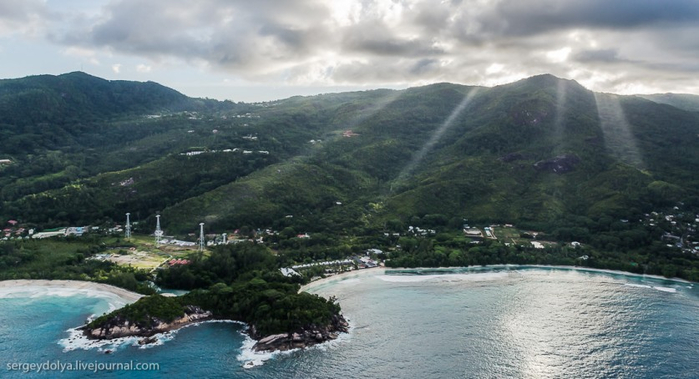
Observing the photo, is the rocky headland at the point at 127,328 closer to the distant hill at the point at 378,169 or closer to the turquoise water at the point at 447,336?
the turquoise water at the point at 447,336

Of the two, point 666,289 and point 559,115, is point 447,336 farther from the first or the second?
point 559,115

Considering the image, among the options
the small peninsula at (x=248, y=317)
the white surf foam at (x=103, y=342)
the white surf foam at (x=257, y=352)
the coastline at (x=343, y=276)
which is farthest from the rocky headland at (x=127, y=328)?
the coastline at (x=343, y=276)

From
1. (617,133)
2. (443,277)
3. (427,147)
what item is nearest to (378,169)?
(427,147)

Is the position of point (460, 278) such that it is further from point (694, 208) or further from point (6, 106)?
point (6, 106)

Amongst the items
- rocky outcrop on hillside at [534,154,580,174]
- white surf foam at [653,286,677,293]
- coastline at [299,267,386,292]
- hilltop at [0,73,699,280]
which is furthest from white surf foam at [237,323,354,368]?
rocky outcrop on hillside at [534,154,580,174]

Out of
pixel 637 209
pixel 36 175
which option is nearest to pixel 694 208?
pixel 637 209

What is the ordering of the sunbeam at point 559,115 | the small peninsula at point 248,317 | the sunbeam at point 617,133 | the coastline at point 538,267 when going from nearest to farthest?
1. the small peninsula at point 248,317
2. the coastline at point 538,267
3. the sunbeam at point 617,133
4. the sunbeam at point 559,115
